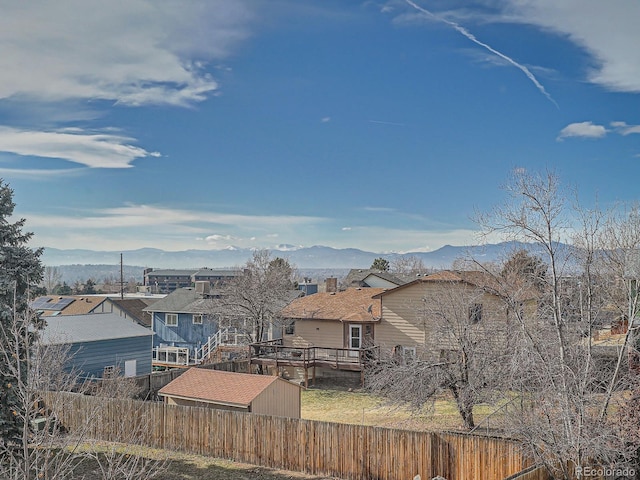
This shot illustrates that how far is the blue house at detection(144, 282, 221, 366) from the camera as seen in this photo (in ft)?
136

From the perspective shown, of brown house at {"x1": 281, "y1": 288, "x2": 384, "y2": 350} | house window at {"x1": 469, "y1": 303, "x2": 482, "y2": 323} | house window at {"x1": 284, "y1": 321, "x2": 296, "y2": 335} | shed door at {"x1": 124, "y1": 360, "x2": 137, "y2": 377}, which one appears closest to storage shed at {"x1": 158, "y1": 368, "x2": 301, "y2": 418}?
house window at {"x1": 469, "y1": 303, "x2": 482, "y2": 323}

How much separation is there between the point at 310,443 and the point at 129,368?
60.1ft

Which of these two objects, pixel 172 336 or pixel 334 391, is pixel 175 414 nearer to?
pixel 334 391

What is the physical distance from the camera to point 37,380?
7.89 m

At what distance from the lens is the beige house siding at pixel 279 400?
59.5ft

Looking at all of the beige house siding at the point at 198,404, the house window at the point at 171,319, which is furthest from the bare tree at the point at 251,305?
the beige house siding at the point at 198,404

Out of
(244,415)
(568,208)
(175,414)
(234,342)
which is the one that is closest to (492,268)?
(568,208)

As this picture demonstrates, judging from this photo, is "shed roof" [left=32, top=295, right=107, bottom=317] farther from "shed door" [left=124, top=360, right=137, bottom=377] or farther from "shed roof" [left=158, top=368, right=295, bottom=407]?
"shed roof" [left=158, top=368, right=295, bottom=407]

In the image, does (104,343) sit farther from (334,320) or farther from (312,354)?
(334,320)

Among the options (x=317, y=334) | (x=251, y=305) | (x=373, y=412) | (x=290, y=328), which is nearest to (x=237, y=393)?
(x=373, y=412)

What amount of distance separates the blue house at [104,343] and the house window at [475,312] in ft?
58.3

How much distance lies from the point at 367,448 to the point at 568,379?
5.75 metres

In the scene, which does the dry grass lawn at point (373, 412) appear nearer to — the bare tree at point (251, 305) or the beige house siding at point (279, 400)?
the beige house siding at point (279, 400)

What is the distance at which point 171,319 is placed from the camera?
43.3 metres
